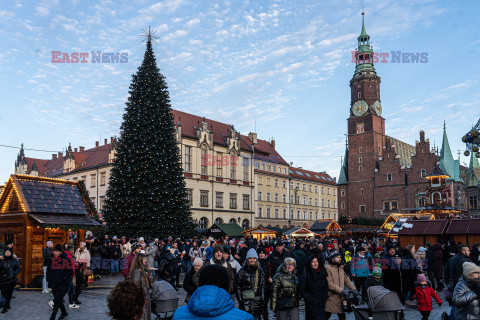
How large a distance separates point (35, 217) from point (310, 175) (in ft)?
218

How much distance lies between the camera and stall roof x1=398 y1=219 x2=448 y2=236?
22.5 meters

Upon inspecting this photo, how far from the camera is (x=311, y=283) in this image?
7.88 meters

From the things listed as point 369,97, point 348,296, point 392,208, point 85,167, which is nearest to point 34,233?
point 348,296

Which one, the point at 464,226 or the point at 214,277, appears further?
the point at 464,226

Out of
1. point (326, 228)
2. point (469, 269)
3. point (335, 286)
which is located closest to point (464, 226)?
point (335, 286)

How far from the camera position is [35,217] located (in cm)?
1623

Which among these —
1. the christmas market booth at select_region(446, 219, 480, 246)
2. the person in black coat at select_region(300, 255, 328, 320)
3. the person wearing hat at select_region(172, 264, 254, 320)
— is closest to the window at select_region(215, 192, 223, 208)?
the christmas market booth at select_region(446, 219, 480, 246)

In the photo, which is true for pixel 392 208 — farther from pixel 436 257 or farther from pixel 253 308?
pixel 253 308

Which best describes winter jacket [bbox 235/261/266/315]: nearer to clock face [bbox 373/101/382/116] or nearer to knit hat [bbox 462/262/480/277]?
knit hat [bbox 462/262/480/277]

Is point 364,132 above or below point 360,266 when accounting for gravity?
above

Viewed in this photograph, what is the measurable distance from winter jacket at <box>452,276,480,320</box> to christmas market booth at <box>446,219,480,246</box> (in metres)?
17.6

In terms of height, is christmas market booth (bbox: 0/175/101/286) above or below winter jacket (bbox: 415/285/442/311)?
above

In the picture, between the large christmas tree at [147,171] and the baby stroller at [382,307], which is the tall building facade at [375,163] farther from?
the baby stroller at [382,307]

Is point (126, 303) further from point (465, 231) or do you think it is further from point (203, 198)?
point (203, 198)
